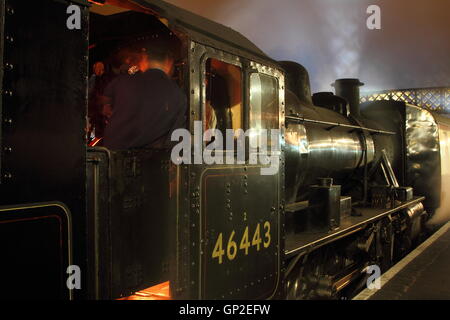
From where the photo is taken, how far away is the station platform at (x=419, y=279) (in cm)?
376

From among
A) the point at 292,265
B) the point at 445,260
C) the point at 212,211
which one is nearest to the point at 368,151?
the point at 445,260

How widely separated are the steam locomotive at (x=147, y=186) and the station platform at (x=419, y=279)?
25.0 inches

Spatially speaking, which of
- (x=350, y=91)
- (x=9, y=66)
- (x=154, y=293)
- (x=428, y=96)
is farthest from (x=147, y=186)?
(x=428, y=96)

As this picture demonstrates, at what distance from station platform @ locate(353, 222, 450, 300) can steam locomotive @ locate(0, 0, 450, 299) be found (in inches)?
25.0

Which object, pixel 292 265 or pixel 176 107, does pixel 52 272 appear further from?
pixel 292 265

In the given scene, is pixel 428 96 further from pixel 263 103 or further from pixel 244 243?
pixel 244 243

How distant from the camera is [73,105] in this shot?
186 centimetres

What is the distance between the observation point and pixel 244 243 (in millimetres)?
3023

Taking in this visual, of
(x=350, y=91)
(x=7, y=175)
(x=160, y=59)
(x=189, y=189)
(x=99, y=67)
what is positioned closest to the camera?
(x=7, y=175)

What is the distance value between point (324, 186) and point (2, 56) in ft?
11.9

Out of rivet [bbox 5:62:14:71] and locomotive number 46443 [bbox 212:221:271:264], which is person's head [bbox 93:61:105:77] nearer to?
locomotive number 46443 [bbox 212:221:271:264]

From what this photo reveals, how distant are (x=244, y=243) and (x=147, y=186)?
883 mm

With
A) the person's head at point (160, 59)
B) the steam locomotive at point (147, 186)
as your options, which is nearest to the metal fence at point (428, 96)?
the steam locomotive at point (147, 186)

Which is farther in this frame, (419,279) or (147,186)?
(419,279)
